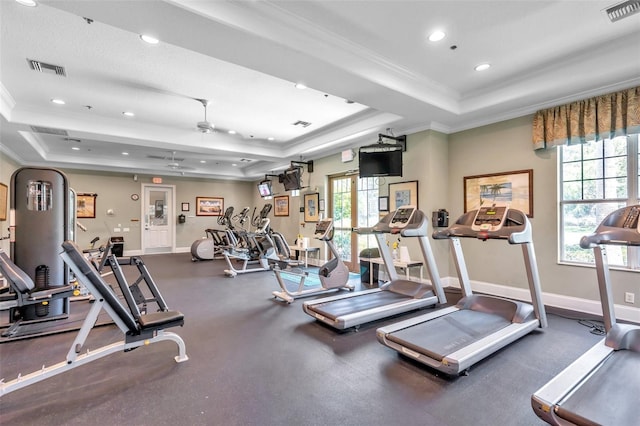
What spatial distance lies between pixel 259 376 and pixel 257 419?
1.80ft

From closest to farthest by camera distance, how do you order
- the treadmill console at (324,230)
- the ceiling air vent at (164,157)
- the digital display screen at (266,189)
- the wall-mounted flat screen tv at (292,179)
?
the treadmill console at (324,230)
the wall-mounted flat screen tv at (292,179)
the ceiling air vent at (164,157)
the digital display screen at (266,189)

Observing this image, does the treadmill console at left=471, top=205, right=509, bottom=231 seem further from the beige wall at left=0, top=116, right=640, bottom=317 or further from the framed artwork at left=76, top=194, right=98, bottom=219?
the framed artwork at left=76, top=194, right=98, bottom=219

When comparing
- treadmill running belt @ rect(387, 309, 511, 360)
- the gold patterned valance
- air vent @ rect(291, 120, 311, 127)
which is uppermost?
air vent @ rect(291, 120, 311, 127)

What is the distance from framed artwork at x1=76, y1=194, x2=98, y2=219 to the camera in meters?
9.52

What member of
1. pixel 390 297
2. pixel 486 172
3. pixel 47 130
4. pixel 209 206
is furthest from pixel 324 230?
pixel 209 206

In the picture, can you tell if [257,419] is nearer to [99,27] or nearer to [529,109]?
[99,27]

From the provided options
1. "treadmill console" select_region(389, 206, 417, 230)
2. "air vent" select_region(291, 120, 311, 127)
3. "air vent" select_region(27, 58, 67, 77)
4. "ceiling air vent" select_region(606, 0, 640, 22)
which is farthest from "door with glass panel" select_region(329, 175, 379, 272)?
"air vent" select_region(27, 58, 67, 77)

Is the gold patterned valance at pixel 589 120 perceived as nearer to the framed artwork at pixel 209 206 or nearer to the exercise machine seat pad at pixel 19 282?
the exercise machine seat pad at pixel 19 282

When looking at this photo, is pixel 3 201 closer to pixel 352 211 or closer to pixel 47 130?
pixel 47 130

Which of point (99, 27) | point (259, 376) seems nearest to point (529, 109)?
point (259, 376)

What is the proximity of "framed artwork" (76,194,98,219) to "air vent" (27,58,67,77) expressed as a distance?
7047 mm

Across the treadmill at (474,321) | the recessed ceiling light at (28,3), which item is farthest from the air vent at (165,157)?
the treadmill at (474,321)

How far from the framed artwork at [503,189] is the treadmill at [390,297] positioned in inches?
39.0

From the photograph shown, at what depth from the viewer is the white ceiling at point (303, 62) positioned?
2.71 meters
